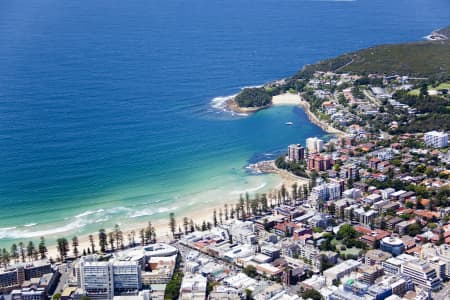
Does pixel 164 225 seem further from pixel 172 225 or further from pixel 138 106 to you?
pixel 138 106

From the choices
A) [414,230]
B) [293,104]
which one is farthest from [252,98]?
[414,230]

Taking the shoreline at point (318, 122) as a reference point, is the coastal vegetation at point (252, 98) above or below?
above

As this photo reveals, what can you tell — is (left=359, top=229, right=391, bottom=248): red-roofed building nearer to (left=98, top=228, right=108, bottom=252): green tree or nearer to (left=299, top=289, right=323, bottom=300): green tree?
(left=299, top=289, right=323, bottom=300): green tree

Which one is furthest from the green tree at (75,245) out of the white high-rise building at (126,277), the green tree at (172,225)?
the green tree at (172,225)

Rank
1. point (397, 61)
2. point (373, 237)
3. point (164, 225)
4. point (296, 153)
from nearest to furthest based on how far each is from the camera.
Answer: point (373, 237)
point (164, 225)
point (296, 153)
point (397, 61)

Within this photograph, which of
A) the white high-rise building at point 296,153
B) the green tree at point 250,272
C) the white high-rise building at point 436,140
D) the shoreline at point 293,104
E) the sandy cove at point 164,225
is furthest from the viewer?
the shoreline at point 293,104

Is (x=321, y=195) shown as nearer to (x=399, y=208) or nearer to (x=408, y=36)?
(x=399, y=208)

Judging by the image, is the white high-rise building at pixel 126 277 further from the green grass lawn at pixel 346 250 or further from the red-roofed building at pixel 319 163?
the red-roofed building at pixel 319 163
